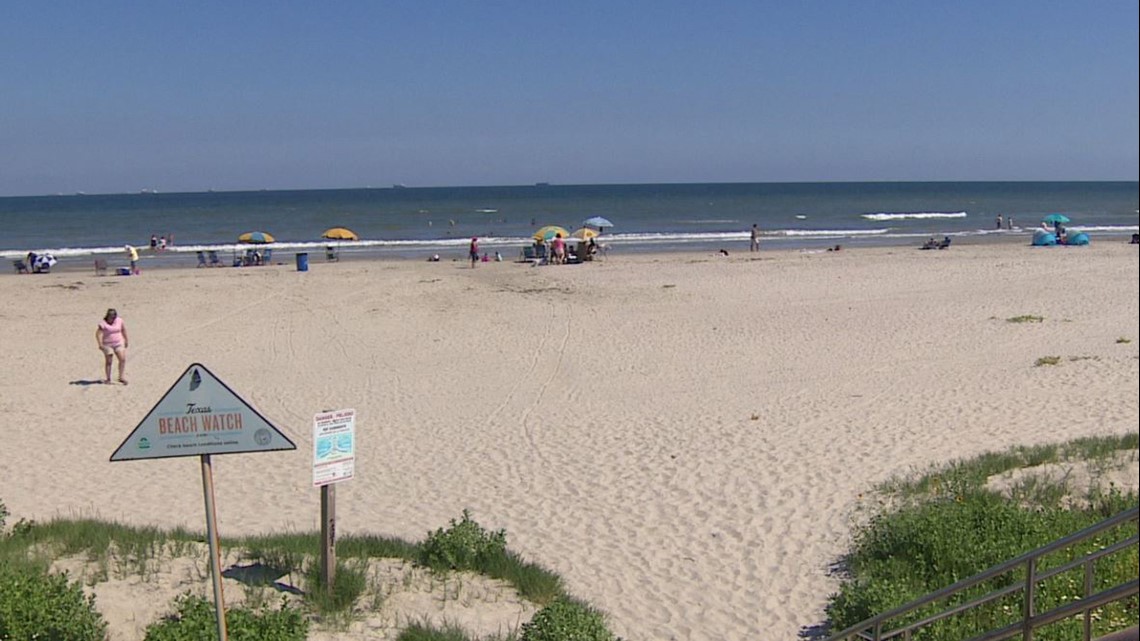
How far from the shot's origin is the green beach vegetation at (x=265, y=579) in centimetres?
534

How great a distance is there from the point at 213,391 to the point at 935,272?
90.6 ft

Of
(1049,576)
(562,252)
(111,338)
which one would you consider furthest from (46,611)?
(562,252)

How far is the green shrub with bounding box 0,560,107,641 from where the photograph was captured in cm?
523

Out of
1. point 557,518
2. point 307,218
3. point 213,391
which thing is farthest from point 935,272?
point 307,218

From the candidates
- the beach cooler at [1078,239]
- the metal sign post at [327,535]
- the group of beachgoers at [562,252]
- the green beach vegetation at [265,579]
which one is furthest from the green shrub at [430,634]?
the beach cooler at [1078,239]

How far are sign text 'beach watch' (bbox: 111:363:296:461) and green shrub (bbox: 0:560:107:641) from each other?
3.35 ft

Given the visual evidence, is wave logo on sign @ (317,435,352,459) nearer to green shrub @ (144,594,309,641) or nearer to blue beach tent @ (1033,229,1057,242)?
green shrub @ (144,594,309,641)

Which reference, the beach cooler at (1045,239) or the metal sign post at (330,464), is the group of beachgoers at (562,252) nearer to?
the beach cooler at (1045,239)

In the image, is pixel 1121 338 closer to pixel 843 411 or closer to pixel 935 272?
pixel 843 411

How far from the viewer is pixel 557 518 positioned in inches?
344

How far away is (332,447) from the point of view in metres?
6.20

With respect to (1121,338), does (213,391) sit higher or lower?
higher

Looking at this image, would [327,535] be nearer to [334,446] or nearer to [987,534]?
[334,446]

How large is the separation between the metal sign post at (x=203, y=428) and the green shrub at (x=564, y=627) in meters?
1.67
